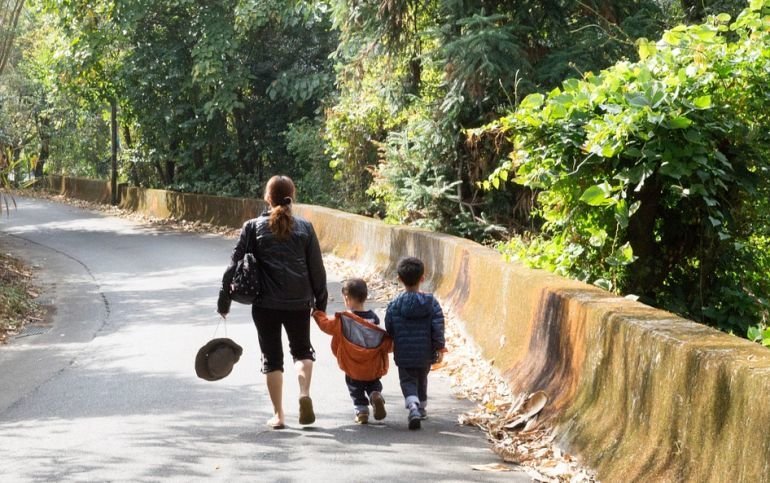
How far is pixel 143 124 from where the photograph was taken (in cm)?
3173

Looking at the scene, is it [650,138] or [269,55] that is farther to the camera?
[269,55]

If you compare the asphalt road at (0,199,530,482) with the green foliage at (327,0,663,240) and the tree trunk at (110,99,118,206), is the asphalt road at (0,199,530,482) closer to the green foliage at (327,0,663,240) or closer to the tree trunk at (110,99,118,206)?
the green foliage at (327,0,663,240)

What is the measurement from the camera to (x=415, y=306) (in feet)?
25.7

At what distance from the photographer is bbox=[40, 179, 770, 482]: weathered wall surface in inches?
186

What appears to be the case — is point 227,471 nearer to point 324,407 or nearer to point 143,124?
point 324,407

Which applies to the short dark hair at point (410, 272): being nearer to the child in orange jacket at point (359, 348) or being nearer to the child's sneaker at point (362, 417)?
the child in orange jacket at point (359, 348)

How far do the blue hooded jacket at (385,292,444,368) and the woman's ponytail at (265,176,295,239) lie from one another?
3.18 feet

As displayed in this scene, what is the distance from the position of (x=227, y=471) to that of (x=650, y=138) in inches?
169

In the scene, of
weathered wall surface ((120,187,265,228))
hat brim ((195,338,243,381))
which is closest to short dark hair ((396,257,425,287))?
hat brim ((195,338,243,381))

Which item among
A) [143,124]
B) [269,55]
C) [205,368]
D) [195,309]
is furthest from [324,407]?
[143,124]

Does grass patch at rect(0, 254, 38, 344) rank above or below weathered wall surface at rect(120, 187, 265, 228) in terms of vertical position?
below

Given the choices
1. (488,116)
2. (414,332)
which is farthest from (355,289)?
(488,116)

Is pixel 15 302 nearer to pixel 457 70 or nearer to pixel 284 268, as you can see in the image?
pixel 457 70

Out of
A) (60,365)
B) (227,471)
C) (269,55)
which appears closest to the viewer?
(227,471)
